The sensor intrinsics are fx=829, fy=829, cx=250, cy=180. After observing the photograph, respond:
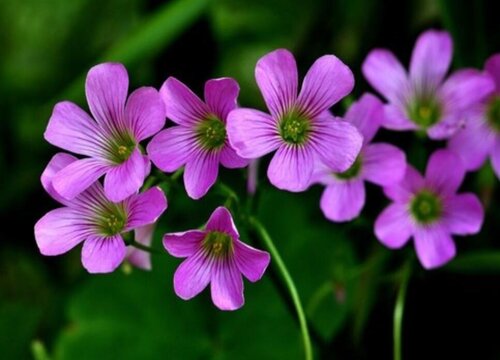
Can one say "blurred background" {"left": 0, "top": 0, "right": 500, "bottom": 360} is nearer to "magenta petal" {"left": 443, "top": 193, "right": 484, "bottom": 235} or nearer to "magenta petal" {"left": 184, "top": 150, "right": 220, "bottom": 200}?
"magenta petal" {"left": 443, "top": 193, "right": 484, "bottom": 235}

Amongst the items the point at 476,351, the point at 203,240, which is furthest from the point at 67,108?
the point at 476,351

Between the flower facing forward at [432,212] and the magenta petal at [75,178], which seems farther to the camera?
the flower facing forward at [432,212]

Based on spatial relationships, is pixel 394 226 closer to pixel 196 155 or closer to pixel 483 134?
pixel 483 134

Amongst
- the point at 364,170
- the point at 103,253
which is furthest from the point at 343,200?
the point at 103,253

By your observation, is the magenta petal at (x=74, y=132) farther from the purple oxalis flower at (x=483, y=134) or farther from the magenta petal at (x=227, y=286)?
the purple oxalis flower at (x=483, y=134)

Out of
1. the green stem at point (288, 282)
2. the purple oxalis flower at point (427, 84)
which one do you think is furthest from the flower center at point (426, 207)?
the green stem at point (288, 282)

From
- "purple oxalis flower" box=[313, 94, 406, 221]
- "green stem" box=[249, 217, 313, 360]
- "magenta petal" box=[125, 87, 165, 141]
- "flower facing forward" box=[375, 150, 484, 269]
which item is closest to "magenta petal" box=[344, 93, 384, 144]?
"purple oxalis flower" box=[313, 94, 406, 221]
